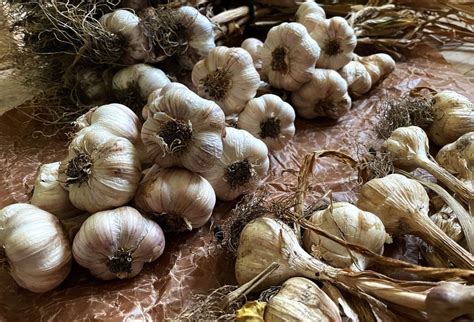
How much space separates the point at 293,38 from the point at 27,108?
0.77 meters

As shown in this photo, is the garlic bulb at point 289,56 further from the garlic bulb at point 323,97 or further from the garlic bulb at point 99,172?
the garlic bulb at point 99,172

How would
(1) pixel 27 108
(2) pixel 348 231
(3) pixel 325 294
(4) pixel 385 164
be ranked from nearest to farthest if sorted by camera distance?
1. (3) pixel 325 294
2. (2) pixel 348 231
3. (4) pixel 385 164
4. (1) pixel 27 108

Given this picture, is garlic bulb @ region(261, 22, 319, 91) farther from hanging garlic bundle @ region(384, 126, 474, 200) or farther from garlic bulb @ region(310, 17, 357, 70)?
hanging garlic bundle @ region(384, 126, 474, 200)

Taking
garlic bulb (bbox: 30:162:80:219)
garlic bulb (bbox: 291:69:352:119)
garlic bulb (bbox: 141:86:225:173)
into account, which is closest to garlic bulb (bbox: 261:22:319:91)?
garlic bulb (bbox: 291:69:352:119)

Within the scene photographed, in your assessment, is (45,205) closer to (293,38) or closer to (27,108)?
(27,108)

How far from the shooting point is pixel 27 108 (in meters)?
1.51

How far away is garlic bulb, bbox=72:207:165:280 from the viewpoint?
92 cm

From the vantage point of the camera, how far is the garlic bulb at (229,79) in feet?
4.08

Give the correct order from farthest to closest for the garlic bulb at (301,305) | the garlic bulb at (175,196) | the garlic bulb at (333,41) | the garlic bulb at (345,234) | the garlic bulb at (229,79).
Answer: the garlic bulb at (333,41) → the garlic bulb at (229,79) → the garlic bulb at (175,196) → the garlic bulb at (345,234) → the garlic bulb at (301,305)

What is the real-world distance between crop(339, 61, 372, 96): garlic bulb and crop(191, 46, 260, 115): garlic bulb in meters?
0.38

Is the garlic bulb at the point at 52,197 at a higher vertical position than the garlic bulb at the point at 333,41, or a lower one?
lower

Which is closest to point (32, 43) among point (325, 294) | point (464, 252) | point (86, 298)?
point (86, 298)

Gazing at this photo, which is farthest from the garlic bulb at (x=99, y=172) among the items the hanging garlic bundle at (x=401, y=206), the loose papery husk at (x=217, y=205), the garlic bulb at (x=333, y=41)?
the garlic bulb at (x=333, y=41)

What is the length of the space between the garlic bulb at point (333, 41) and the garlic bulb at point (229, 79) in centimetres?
29
